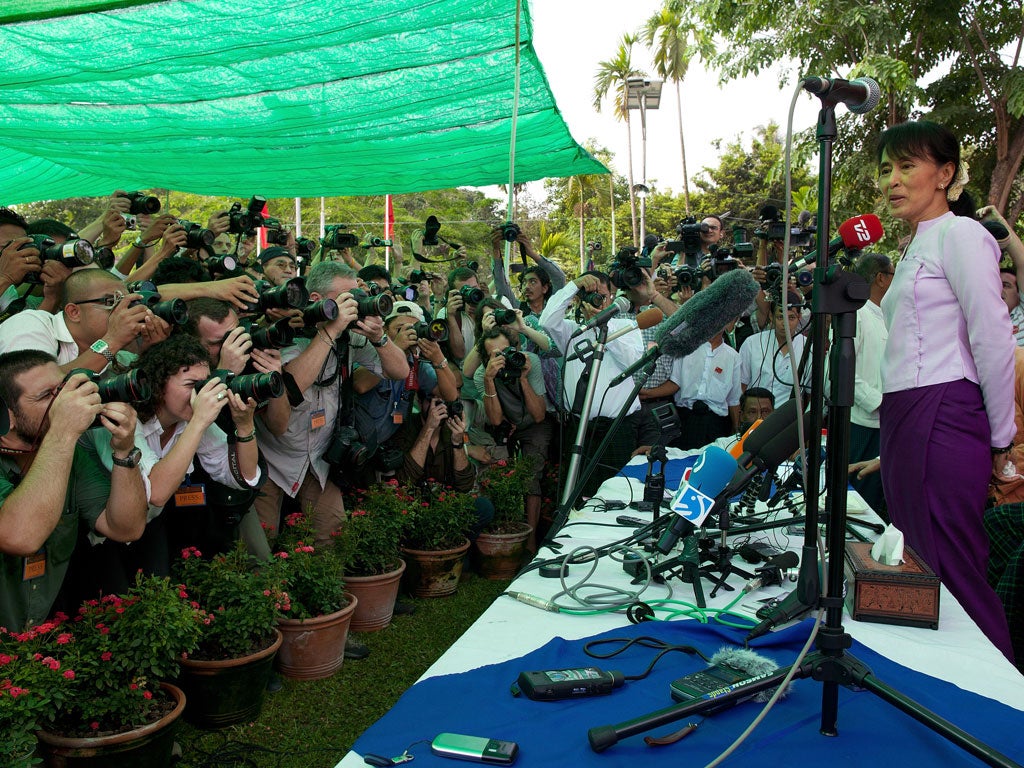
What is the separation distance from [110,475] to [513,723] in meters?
1.42

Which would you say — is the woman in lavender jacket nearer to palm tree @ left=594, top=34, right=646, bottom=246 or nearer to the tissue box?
the tissue box

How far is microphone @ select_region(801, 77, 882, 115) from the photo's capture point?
1.27m

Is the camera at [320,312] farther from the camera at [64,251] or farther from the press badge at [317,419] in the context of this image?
the camera at [64,251]

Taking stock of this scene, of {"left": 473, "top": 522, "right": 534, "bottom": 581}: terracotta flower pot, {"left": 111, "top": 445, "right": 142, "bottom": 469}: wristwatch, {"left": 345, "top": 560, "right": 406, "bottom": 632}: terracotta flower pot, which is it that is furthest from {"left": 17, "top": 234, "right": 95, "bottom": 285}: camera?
{"left": 473, "top": 522, "right": 534, "bottom": 581}: terracotta flower pot

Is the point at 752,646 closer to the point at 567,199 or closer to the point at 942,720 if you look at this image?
the point at 942,720

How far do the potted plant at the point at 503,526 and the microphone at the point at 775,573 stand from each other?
1.98 meters

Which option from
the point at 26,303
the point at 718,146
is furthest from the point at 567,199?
the point at 26,303

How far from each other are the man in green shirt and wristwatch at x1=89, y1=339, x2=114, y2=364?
117mm

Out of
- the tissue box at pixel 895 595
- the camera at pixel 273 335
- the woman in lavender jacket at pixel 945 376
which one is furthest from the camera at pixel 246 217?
the tissue box at pixel 895 595

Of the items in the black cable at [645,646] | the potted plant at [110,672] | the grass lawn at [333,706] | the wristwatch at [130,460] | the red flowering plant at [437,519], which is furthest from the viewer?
the red flowering plant at [437,519]

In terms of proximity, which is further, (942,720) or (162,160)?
(162,160)

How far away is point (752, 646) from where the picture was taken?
1.57 metres

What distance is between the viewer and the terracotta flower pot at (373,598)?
3.07m

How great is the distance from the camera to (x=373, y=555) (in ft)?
10.2
